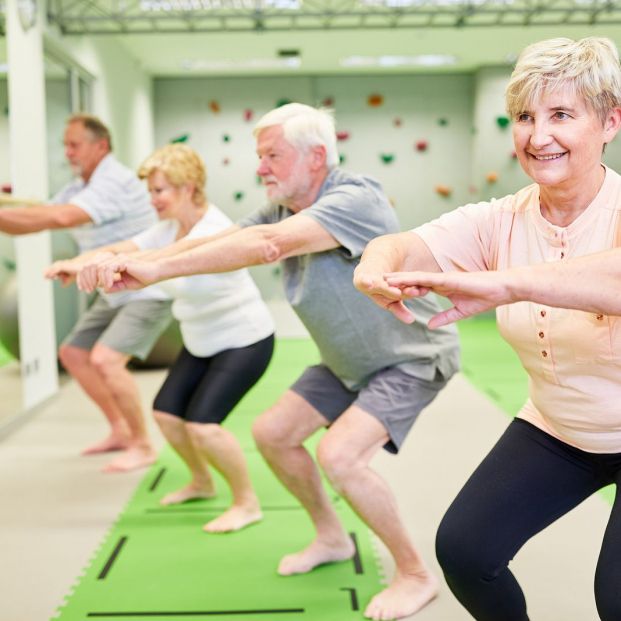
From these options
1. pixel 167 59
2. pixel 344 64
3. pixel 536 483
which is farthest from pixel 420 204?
pixel 536 483

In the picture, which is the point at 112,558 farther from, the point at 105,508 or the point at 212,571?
the point at 105,508

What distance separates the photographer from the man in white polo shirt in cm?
346

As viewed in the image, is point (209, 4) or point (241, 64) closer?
point (209, 4)

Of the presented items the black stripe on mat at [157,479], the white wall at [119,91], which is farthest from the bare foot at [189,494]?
the white wall at [119,91]

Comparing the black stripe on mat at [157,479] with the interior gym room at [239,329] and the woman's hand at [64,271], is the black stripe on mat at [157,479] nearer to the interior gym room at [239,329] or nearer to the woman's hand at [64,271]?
the interior gym room at [239,329]

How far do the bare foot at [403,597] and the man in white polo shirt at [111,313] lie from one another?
1674 mm

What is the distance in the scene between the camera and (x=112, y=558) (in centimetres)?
257

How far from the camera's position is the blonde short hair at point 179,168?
277 cm

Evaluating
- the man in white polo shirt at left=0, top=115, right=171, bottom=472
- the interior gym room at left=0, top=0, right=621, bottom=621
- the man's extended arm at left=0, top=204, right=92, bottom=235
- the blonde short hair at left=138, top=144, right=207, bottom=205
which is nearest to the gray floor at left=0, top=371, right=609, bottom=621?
the interior gym room at left=0, top=0, right=621, bottom=621

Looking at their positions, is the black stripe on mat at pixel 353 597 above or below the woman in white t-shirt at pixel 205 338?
below

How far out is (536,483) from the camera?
1.50 m

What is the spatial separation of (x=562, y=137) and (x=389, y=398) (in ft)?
3.30

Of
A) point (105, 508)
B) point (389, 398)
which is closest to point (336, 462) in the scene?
point (389, 398)

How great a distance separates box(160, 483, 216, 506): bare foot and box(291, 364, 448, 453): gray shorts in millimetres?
997
